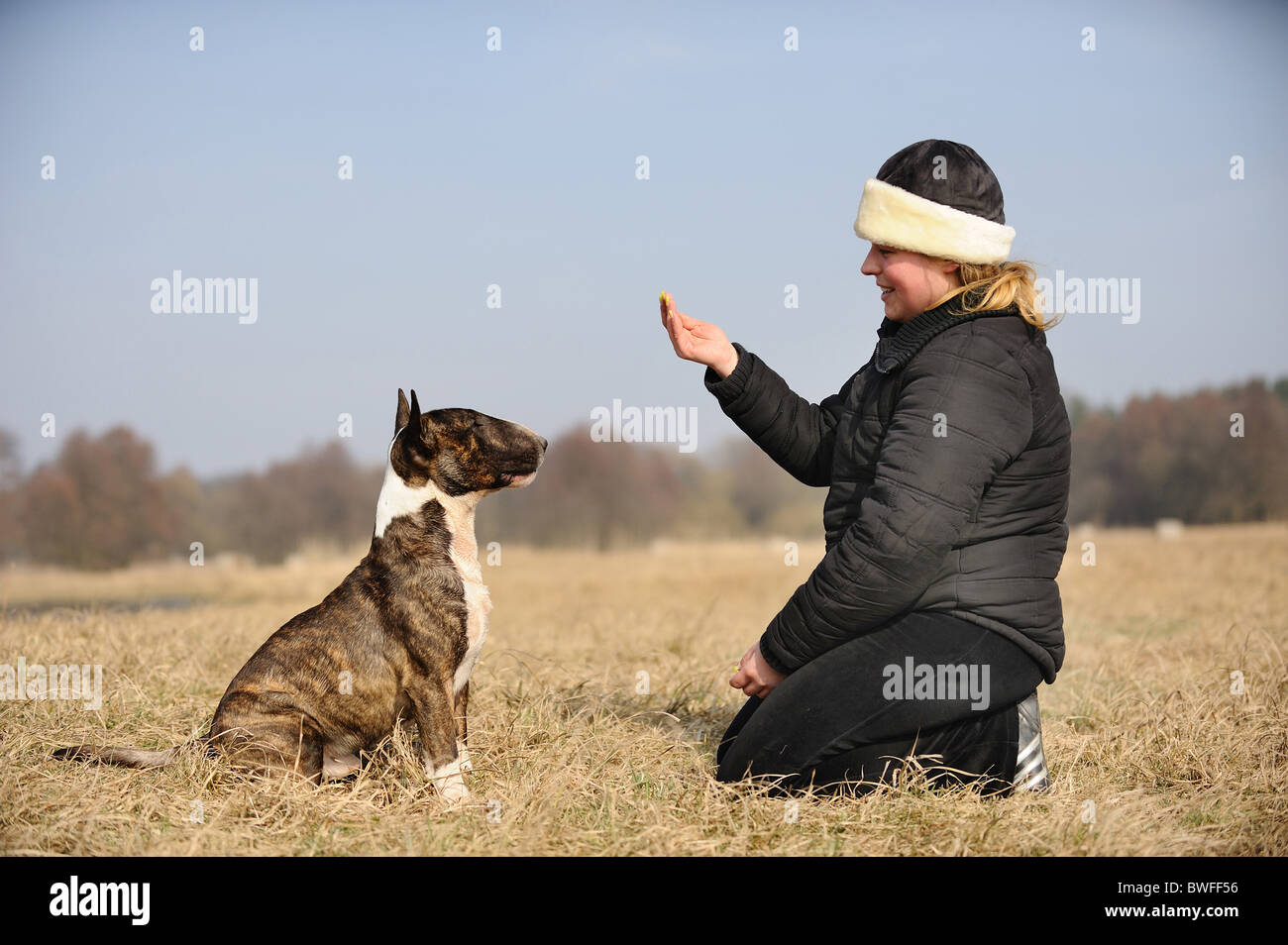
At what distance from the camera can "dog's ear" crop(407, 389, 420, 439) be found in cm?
441

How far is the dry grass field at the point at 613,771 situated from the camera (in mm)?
4012

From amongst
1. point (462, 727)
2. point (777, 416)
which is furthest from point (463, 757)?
point (777, 416)

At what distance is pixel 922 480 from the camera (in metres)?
3.78

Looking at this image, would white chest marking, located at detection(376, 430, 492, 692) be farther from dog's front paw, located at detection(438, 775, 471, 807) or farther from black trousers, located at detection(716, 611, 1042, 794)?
black trousers, located at detection(716, 611, 1042, 794)

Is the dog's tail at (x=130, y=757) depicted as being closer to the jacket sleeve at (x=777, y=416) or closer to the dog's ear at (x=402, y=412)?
the dog's ear at (x=402, y=412)

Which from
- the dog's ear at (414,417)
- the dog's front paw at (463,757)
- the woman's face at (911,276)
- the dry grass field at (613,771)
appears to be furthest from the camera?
the dog's front paw at (463,757)

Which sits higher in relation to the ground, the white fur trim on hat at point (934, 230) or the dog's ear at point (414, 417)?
the white fur trim on hat at point (934, 230)

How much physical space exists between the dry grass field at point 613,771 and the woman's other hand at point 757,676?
42 centimetres

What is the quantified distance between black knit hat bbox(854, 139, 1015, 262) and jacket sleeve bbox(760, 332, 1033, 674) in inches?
A: 16.0

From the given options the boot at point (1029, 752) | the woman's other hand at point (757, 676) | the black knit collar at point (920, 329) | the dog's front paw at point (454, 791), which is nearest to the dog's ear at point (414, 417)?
the dog's front paw at point (454, 791)
